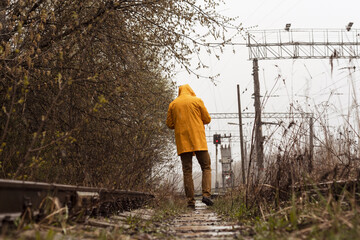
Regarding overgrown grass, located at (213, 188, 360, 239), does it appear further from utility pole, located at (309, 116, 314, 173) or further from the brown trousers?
the brown trousers

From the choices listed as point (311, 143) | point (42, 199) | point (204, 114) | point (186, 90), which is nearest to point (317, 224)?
point (42, 199)

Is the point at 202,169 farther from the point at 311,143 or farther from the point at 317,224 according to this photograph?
the point at 317,224

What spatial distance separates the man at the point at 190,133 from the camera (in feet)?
25.9

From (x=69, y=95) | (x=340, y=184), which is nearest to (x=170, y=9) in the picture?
(x=69, y=95)

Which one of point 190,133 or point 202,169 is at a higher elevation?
point 190,133

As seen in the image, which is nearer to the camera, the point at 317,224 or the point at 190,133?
the point at 317,224

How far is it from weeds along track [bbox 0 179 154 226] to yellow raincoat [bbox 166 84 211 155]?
140 inches

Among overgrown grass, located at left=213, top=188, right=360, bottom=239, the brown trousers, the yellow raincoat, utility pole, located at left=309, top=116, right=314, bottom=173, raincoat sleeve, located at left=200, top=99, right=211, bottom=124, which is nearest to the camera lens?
overgrown grass, located at left=213, top=188, right=360, bottom=239

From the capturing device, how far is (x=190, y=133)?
7879mm

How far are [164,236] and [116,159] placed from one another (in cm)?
325

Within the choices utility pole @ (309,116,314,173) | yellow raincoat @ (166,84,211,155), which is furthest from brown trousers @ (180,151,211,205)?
utility pole @ (309,116,314,173)

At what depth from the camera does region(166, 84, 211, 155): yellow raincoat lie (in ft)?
25.8

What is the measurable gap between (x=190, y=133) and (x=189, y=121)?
237 millimetres

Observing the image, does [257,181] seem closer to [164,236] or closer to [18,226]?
[164,236]
